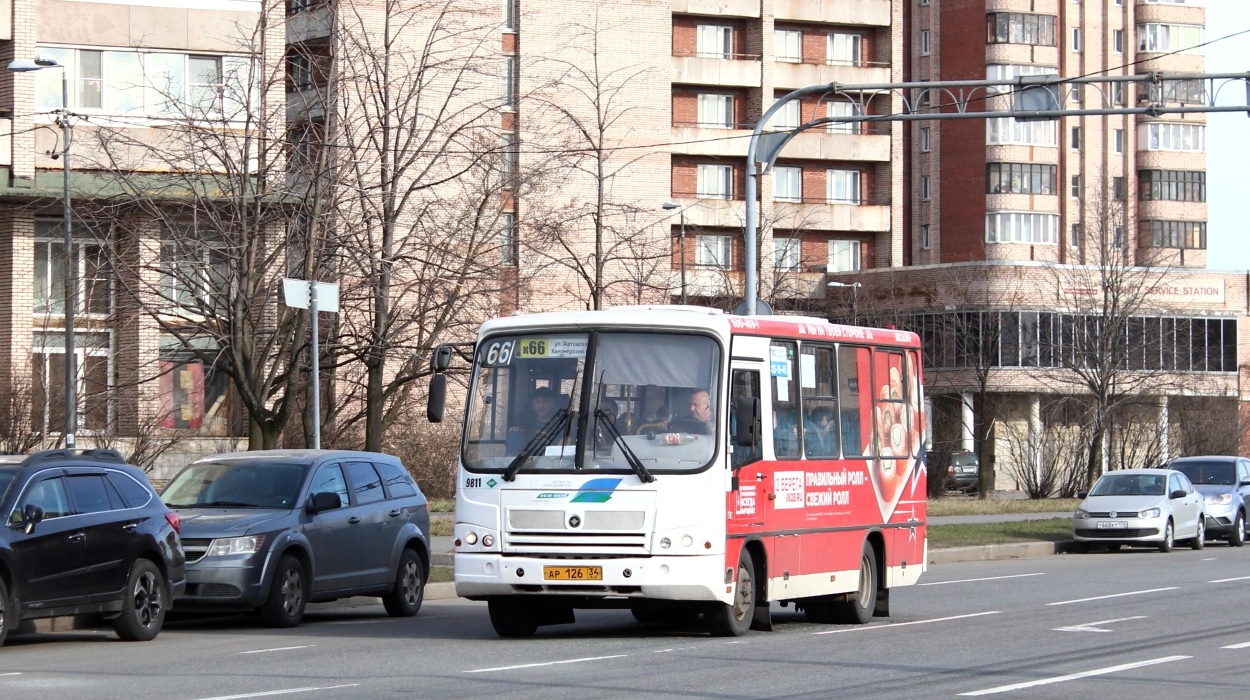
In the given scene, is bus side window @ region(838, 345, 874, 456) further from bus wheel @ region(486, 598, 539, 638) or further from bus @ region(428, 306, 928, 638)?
bus wheel @ region(486, 598, 539, 638)

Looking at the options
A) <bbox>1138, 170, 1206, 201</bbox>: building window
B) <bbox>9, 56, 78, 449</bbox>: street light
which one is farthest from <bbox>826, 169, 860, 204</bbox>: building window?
<bbox>9, 56, 78, 449</bbox>: street light

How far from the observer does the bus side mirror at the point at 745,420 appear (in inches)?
582

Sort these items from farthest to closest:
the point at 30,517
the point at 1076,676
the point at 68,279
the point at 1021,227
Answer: the point at 1021,227
the point at 68,279
the point at 30,517
the point at 1076,676

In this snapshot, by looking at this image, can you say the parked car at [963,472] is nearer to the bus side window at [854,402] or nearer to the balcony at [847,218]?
the balcony at [847,218]

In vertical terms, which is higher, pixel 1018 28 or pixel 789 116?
pixel 1018 28

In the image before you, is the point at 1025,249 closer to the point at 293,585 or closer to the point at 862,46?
the point at 862,46

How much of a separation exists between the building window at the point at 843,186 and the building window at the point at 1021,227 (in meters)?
9.43

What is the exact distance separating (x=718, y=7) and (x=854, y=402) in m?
62.7

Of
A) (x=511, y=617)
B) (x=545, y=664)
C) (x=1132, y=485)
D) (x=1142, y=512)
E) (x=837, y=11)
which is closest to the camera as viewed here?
(x=545, y=664)

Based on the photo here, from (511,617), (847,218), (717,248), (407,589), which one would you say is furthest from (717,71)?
(511,617)

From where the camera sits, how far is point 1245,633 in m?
16.0

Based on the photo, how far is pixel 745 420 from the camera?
1479 centimetres

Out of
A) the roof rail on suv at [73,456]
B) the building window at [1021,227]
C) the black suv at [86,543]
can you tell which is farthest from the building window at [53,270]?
the building window at [1021,227]

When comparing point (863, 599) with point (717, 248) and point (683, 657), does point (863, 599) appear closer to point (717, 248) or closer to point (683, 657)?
point (683, 657)
